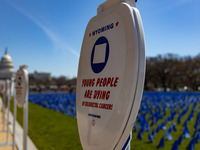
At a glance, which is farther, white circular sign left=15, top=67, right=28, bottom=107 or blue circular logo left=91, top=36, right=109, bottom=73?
white circular sign left=15, top=67, right=28, bottom=107

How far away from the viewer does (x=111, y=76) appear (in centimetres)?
121

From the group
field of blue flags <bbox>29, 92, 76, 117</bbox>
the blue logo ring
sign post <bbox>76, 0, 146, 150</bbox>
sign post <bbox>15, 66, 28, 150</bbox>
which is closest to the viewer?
sign post <bbox>76, 0, 146, 150</bbox>

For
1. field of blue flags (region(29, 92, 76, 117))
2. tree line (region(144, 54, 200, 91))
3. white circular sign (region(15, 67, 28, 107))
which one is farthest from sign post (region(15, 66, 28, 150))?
field of blue flags (region(29, 92, 76, 117))

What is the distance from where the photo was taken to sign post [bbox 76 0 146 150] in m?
1.06

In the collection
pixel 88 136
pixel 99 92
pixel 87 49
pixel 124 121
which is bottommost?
pixel 88 136

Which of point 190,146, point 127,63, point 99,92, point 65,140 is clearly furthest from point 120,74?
point 65,140

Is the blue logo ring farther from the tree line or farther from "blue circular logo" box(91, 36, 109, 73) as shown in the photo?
the tree line

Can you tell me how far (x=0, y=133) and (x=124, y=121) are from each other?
8.08 metres

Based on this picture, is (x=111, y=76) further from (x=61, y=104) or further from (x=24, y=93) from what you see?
(x=61, y=104)

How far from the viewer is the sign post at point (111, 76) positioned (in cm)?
106

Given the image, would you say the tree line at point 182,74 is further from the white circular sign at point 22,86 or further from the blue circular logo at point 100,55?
the white circular sign at point 22,86

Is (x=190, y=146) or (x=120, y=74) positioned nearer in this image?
(x=120, y=74)

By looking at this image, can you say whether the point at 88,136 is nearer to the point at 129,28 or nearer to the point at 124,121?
the point at 124,121

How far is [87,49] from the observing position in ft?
4.89
